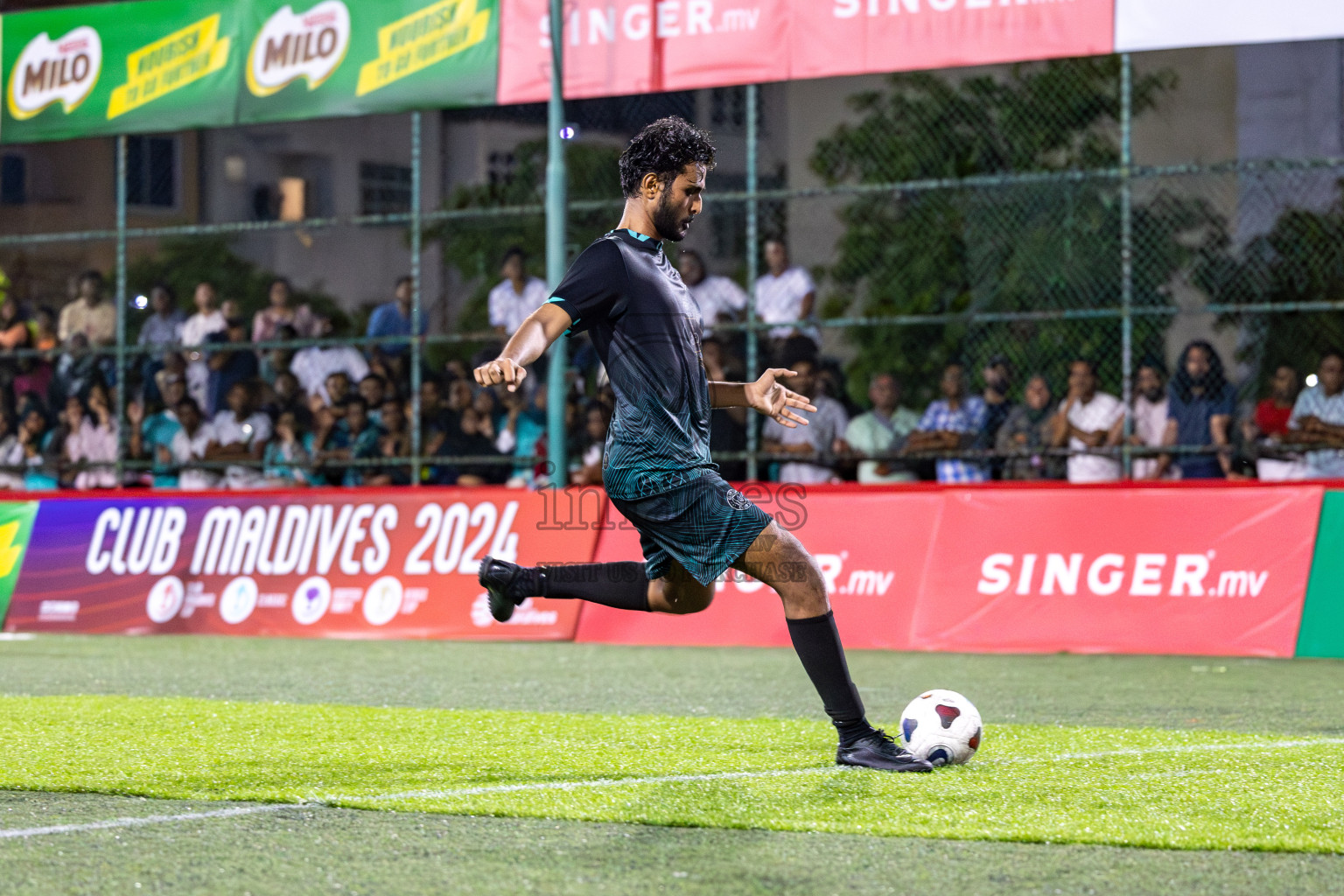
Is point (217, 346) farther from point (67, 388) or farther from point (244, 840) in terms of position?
point (244, 840)

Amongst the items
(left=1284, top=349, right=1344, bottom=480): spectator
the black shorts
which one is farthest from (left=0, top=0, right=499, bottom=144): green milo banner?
the black shorts

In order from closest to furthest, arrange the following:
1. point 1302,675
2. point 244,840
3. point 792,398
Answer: point 244,840 < point 792,398 < point 1302,675

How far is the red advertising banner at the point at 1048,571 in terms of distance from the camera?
1145 cm

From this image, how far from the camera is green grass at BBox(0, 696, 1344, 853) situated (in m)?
5.05

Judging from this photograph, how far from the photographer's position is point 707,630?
42.0 feet

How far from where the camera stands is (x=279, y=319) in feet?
60.0

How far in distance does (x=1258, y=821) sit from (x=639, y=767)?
6.77 ft

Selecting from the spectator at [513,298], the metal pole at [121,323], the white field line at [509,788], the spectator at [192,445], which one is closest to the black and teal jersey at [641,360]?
the white field line at [509,788]

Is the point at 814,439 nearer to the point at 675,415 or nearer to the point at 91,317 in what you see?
the point at 91,317

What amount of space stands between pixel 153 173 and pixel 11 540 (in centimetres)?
2238

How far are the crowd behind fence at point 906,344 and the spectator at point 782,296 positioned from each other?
0.03m

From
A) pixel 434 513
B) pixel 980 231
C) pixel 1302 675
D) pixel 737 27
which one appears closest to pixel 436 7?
pixel 737 27

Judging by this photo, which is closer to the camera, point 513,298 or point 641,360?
point 641,360

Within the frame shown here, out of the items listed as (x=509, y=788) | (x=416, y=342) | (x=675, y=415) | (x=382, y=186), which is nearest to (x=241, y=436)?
(x=416, y=342)
